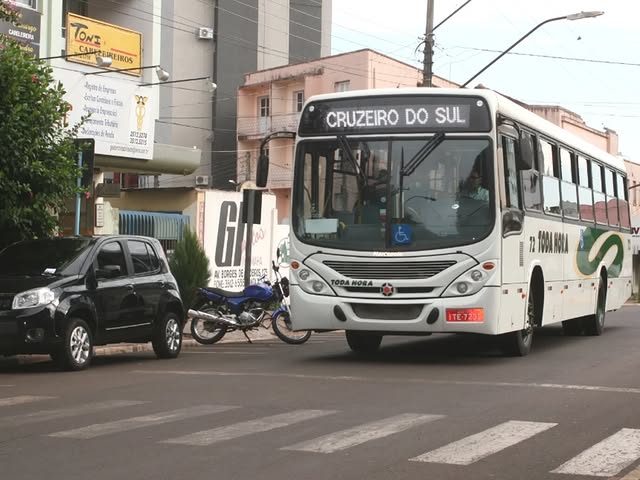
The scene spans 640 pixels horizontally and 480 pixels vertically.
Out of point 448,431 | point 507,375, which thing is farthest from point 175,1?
point 448,431

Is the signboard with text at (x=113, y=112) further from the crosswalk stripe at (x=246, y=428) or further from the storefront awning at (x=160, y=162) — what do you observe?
the crosswalk stripe at (x=246, y=428)

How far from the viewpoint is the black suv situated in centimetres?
1330

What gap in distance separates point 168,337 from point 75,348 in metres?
2.37

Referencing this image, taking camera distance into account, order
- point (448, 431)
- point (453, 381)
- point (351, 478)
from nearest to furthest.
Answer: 1. point (351, 478)
2. point (448, 431)
3. point (453, 381)

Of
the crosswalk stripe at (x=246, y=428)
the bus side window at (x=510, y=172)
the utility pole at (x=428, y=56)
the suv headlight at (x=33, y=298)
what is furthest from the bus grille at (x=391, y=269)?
the utility pole at (x=428, y=56)

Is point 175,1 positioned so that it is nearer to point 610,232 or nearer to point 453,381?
point 610,232

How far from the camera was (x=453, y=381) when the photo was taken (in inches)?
490

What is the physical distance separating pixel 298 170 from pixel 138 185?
35463mm

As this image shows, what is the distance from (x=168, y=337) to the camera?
16.0 metres

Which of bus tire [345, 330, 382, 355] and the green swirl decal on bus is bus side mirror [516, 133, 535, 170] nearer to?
bus tire [345, 330, 382, 355]

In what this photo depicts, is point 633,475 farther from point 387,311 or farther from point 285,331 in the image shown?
point 285,331

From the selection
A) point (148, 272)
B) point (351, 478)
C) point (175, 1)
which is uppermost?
point (175, 1)

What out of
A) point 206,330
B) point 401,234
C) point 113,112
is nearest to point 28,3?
point 113,112

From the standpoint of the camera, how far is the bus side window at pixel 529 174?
47.8 feet
